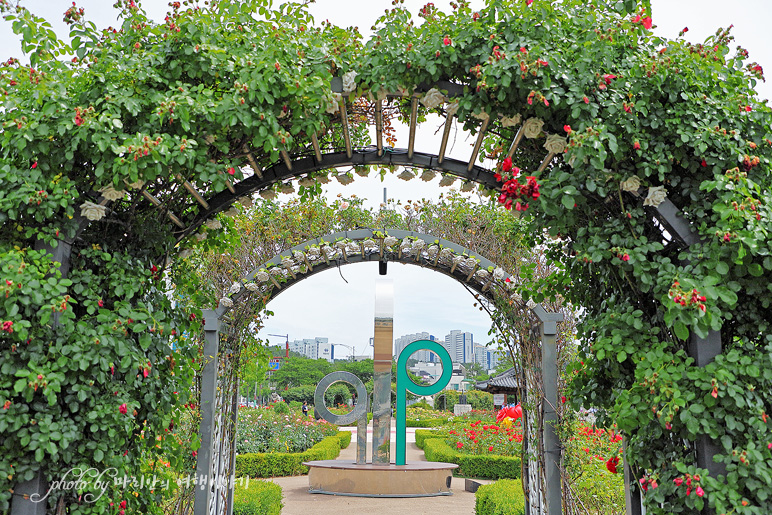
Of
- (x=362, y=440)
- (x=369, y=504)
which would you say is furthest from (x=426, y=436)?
(x=369, y=504)

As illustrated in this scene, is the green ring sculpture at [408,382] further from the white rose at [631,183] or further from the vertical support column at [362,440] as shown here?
the white rose at [631,183]

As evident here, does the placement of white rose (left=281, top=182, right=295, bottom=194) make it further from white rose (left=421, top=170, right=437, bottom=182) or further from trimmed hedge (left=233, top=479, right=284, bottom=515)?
trimmed hedge (left=233, top=479, right=284, bottom=515)

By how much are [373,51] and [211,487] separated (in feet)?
12.2

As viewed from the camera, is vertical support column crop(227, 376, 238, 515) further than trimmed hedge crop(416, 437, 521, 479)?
No

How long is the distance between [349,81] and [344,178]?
2.73 ft

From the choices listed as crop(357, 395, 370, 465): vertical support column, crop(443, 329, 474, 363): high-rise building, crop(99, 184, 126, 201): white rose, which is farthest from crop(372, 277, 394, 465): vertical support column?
crop(443, 329, 474, 363): high-rise building

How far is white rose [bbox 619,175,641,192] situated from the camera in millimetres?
2342

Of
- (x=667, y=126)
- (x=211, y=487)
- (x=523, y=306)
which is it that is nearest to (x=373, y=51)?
(x=667, y=126)

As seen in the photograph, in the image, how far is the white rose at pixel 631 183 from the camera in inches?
92.2

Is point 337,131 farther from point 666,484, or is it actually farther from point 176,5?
point 666,484

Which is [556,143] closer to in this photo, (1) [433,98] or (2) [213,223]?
(1) [433,98]

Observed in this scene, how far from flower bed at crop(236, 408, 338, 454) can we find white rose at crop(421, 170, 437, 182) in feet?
24.4

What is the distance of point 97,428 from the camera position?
2.27 meters

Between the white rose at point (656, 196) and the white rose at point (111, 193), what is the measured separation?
7.10 ft
